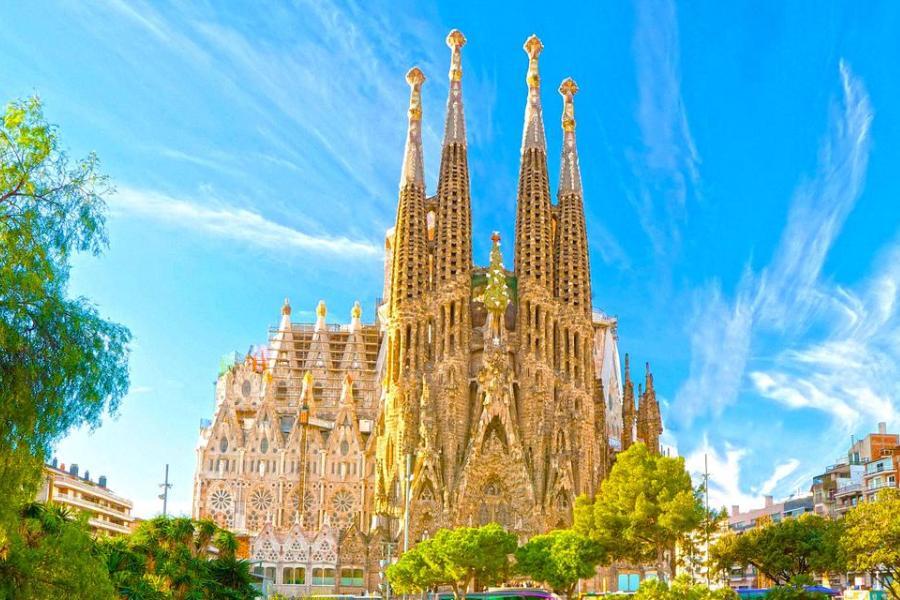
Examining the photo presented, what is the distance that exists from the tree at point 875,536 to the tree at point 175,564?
2038cm

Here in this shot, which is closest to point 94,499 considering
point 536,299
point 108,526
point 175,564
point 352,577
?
point 108,526

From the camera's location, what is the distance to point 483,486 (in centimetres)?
6028

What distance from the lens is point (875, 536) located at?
35156 millimetres

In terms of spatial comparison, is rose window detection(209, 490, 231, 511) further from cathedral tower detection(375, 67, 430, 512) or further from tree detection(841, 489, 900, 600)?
tree detection(841, 489, 900, 600)

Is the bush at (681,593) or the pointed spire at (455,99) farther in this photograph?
the pointed spire at (455,99)

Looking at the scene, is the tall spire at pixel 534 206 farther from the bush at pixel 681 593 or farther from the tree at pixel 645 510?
the bush at pixel 681 593

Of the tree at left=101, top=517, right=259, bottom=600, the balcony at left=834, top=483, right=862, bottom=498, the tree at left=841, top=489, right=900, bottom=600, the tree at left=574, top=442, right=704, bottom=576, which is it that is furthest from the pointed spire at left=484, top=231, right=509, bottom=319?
the tree at left=101, top=517, right=259, bottom=600

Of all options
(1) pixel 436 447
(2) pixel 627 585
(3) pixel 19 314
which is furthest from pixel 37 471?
(2) pixel 627 585

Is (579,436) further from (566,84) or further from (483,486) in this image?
(566,84)

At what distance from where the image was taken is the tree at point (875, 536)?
115 ft

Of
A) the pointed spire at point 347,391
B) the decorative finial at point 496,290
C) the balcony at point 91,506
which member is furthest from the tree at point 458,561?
the balcony at point 91,506

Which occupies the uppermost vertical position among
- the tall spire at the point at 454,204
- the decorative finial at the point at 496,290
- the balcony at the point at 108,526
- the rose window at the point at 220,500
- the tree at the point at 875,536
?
the tall spire at the point at 454,204

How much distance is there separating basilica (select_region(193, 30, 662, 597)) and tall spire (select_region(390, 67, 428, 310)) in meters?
0.11

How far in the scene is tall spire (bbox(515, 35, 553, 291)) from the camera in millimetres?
65062
